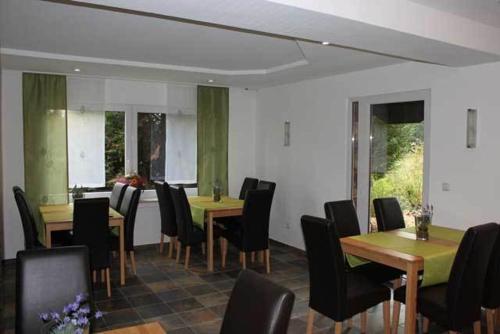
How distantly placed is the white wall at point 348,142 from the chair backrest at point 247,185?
0.38 m

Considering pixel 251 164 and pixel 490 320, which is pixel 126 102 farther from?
pixel 490 320

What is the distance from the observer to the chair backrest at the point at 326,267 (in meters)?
2.71

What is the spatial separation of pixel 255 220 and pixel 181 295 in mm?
1169

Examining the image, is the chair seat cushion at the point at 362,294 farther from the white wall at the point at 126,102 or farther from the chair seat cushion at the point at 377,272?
the white wall at the point at 126,102

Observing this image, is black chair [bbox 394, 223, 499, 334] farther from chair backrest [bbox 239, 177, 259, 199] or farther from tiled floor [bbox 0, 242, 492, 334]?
chair backrest [bbox 239, 177, 259, 199]

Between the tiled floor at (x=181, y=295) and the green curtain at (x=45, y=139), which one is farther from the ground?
the green curtain at (x=45, y=139)

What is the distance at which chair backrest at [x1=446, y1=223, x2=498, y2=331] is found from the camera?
2.60 m

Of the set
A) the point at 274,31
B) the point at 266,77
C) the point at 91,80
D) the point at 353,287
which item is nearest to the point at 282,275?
the point at 353,287

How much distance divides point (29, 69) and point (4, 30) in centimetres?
159

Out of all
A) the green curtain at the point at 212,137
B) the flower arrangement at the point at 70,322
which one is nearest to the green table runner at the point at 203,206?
the green curtain at the point at 212,137

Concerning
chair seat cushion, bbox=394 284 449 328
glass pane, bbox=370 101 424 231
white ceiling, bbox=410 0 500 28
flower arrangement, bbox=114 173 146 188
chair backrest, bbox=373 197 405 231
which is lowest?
chair seat cushion, bbox=394 284 449 328

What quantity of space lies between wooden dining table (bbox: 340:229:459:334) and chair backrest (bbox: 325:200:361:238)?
1.07ft

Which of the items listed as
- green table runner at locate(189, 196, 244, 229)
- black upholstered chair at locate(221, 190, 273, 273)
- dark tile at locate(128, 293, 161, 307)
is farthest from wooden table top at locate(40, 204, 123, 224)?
black upholstered chair at locate(221, 190, 273, 273)

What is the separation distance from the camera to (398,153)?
15.2ft
